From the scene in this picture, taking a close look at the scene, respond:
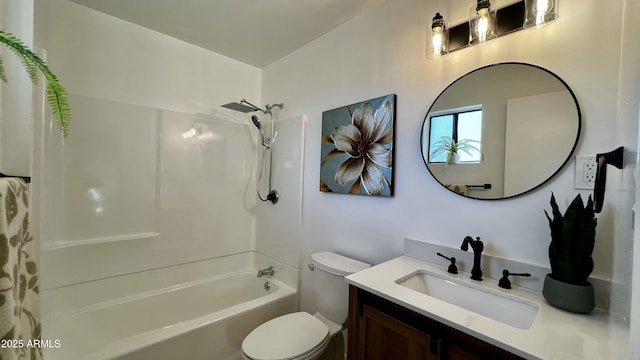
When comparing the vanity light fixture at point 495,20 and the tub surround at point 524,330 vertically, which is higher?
the vanity light fixture at point 495,20

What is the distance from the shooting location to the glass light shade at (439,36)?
1.33m

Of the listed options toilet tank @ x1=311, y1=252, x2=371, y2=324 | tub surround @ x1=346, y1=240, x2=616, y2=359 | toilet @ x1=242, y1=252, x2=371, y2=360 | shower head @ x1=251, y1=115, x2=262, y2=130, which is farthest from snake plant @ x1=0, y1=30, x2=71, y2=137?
shower head @ x1=251, y1=115, x2=262, y2=130

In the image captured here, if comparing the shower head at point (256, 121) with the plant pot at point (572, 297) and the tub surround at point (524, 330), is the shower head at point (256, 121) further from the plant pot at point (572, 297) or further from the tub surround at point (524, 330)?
the plant pot at point (572, 297)

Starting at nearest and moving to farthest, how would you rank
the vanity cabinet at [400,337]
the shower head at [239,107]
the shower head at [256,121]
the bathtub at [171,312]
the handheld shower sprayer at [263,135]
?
1. the vanity cabinet at [400,337]
2. the bathtub at [171,312]
3. the shower head at [239,107]
4. the handheld shower sprayer at [263,135]
5. the shower head at [256,121]

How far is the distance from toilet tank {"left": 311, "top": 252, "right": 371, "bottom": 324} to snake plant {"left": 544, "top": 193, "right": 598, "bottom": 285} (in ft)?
3.10

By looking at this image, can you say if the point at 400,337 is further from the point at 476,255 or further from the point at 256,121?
the point at 256,121

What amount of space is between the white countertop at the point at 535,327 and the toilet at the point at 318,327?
0.54 m

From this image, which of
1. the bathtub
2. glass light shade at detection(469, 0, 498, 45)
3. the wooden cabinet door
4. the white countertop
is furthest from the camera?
the bathtub

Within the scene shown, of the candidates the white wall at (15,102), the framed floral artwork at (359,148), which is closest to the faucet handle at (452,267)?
the framed floral artwork at (359,148)

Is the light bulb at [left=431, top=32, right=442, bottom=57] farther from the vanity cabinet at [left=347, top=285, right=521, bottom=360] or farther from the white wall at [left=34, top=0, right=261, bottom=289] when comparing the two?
the white wall at [left=34, top=0, right=261, bottom=289]

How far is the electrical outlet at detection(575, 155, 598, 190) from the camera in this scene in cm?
97

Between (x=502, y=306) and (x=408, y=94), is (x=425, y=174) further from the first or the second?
(x=502, y=306)

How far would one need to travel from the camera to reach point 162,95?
6.95 feet

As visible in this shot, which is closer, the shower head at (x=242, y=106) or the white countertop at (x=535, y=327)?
the white countertop at (x=535, y=327)
